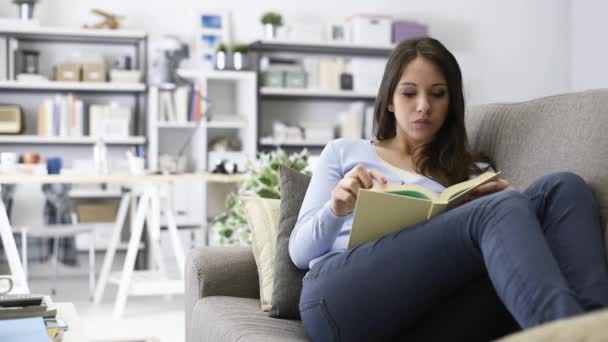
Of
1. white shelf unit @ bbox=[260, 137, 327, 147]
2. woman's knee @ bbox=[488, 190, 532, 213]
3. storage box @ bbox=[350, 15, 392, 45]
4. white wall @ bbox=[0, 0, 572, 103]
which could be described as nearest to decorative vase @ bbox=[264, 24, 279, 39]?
white wall @ bbox=[0, 0, 572, 103]

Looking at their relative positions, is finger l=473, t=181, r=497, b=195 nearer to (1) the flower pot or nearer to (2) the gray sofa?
(2) the gray sofa

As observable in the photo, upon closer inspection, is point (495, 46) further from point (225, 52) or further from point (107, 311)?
point (107, 311)

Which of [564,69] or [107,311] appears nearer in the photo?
[107,311]

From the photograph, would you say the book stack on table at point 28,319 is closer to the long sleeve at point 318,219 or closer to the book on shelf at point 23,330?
the book on shelf at point 23,330

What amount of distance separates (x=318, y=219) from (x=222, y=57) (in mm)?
4141

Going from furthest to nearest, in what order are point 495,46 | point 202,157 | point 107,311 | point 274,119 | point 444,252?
point 495,46 → point 274,119 → point 202,157 → point 107,311 → point 444,252

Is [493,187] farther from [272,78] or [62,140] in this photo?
[62,140]

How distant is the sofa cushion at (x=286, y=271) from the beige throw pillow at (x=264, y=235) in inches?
2.4

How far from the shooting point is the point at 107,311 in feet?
14.2

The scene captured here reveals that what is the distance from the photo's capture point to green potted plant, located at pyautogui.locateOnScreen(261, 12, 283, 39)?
19.4 ft

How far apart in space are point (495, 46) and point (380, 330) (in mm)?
5474

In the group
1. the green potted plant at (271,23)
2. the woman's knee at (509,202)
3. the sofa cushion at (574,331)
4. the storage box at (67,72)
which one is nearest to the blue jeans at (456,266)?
the woman's knee at (509,202)

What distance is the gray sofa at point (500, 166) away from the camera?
1736 millimetres

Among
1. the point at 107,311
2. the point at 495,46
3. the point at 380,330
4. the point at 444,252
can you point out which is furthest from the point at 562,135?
the point at 495,46
